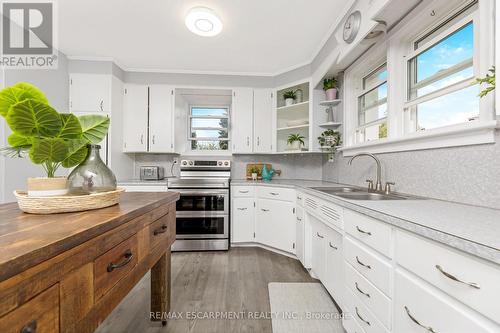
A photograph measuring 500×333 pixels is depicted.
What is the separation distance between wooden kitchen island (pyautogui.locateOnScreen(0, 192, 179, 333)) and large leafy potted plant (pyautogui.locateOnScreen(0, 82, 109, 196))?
139 mm

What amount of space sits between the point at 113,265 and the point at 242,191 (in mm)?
2219

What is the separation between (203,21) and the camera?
2.01 meters

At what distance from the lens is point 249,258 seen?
8.48 feet

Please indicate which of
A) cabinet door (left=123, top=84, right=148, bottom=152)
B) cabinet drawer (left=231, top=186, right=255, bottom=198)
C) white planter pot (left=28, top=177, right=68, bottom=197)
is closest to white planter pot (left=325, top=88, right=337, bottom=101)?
cabinet drawer (left=231, top=186, right=255, bottom=198)

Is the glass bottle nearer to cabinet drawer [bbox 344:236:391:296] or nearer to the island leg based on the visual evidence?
the island leg

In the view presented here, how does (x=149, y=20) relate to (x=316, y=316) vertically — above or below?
above

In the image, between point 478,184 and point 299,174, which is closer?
point 478,184

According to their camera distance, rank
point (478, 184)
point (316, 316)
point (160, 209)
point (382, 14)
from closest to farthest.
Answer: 1. point (478, 184)
2. point (160, 209)
3. point (382, 14)
4. point (316, 316)

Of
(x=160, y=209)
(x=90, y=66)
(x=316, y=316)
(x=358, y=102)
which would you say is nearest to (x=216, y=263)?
(x=316, y=316)

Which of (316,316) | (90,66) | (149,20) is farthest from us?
(90,66)

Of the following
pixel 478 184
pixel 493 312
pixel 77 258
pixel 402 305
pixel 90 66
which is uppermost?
pixel 90 66

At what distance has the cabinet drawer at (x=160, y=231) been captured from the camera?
107 cm

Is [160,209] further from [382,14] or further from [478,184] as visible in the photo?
[382,14]

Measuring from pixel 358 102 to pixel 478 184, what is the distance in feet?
5.27
